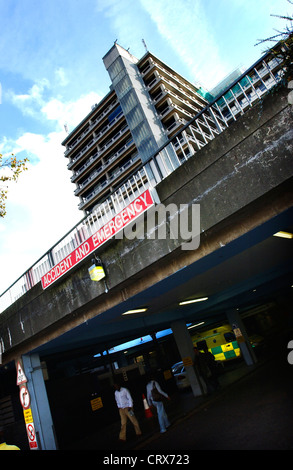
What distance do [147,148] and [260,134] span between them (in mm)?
36788

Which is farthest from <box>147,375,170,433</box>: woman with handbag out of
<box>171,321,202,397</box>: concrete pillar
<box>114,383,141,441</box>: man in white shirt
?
<box>171,321,202,397</box>: concrete pillar

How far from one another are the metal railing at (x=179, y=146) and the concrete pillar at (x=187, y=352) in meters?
8.42

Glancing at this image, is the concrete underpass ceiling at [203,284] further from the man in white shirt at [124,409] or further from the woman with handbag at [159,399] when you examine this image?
the woman with handbag at [159,399]

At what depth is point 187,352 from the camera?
46.4 ft

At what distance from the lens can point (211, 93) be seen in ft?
202

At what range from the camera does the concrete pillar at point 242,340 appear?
54.6 ft

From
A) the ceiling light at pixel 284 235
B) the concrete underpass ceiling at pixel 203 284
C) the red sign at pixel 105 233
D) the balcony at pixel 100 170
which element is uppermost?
the balcony at pixel 100 170

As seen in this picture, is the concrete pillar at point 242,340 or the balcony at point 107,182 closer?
the concrete pillar at point 242,340

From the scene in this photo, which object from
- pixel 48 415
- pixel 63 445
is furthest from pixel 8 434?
pixel 48 415

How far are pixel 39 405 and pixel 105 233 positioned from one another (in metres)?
6.60

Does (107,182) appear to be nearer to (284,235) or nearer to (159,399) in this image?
(159,399)

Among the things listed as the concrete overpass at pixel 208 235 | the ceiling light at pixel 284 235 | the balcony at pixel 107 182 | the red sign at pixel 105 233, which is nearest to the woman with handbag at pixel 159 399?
the concrete overpass at pixel 208 235

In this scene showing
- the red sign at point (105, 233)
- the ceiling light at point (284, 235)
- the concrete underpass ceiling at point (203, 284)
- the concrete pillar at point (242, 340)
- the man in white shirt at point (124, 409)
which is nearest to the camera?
the red sign at point (105, 233)

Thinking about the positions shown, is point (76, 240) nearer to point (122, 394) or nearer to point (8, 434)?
point (122, 394)
